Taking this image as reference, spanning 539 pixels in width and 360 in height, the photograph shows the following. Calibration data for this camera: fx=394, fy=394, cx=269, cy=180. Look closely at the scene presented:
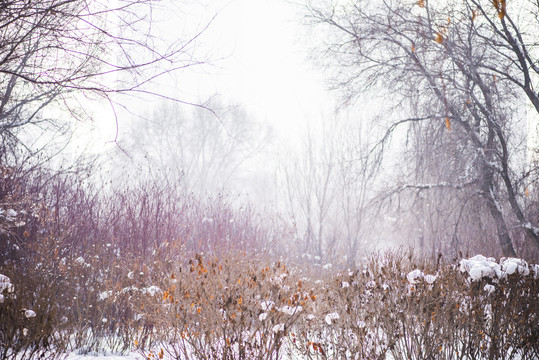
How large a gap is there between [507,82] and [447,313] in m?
6.60

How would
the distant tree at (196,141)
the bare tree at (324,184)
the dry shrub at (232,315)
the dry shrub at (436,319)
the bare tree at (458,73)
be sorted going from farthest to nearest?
the distant tree at (196,141) → the bare tree at (324,184) → the bare tree at (458,73) → the dry shrub at (436,319) → the dry shrub at (232,315)

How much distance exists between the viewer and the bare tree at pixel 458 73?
7.18 metres

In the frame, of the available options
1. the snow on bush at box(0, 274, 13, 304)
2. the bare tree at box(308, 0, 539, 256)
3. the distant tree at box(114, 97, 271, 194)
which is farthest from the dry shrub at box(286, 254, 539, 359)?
the distant tree at box(114, 97, 271, 194)

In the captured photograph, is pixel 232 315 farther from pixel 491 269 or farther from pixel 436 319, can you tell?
pixel 491 269

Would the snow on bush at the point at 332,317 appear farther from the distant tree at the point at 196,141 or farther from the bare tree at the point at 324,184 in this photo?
the distant tree at the point at 196,141

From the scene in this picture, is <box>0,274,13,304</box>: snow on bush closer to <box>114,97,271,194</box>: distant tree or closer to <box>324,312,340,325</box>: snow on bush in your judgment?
<box>324,312,340,325</box>: snow on bush

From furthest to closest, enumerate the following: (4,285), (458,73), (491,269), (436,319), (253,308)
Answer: (458,73) < (491,269) < (436,319) < (253,308) < (4,285)

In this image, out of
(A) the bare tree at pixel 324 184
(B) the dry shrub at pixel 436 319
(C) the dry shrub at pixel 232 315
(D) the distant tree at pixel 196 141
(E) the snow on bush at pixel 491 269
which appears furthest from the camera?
(D) the distant tree at pixel 196 141

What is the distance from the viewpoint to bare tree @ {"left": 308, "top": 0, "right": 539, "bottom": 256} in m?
7.18

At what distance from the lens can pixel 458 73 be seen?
325 inches

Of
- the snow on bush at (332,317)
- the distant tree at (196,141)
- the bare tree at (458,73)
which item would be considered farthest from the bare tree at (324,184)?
the distant tree at (196,141)

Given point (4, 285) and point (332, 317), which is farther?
point (332, 317)

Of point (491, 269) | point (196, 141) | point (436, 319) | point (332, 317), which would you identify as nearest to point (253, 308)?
point (332, 317)

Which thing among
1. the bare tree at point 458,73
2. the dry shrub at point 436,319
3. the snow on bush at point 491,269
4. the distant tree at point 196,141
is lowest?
the dry shrub at point 436,319
